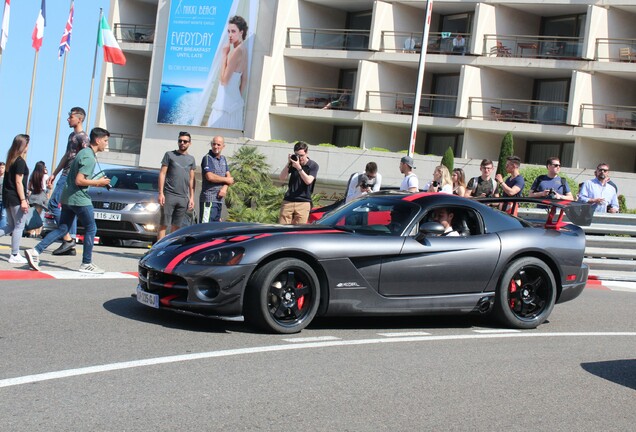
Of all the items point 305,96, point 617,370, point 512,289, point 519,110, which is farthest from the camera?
point 305,96

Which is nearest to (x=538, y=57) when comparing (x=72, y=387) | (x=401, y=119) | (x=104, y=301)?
(x=401, y=119)

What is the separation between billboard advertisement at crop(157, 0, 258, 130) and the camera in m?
47.8

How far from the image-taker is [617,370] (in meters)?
7.32

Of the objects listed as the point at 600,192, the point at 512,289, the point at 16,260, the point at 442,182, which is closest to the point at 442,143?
the point at 600,192

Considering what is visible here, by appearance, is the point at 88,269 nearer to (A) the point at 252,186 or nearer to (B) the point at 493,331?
(B) the point at 493,331

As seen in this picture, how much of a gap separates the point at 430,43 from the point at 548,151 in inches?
293

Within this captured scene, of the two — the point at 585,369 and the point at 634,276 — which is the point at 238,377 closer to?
the point at 585,369

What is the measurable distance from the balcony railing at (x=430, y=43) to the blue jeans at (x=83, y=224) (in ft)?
114

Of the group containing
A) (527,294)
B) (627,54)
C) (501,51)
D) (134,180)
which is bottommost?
(527,294)

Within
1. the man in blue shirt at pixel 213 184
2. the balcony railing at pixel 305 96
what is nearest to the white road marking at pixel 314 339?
the man in blue shirt at pixel 213 184

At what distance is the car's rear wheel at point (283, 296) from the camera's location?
7.58 metres

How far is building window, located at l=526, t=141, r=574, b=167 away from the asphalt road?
1409 inches

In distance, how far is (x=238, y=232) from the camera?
8.09 metres

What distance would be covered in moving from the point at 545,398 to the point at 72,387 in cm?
290
